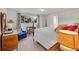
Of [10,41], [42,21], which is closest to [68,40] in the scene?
[42,21]

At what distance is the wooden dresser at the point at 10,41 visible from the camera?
1.30 m

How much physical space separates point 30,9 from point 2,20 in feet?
1.25

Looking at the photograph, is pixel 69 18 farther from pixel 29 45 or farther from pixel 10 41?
pixel 10 41

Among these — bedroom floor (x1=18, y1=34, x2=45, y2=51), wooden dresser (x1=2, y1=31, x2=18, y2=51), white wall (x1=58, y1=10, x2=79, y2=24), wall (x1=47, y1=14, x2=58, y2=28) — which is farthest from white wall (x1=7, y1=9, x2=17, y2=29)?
white wall (x1=58, y1=10, x2=79, y2=24)

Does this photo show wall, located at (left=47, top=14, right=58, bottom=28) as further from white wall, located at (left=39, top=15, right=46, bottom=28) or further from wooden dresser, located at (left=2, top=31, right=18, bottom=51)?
wooden dresser, located at (left=2, top=31, right=18, bottom=51)

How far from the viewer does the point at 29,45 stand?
1337 mm

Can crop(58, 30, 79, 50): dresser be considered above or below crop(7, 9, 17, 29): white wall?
below

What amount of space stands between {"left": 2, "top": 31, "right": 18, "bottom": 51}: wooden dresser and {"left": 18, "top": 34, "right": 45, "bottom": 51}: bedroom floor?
68 mm

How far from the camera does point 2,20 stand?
49.5 inches

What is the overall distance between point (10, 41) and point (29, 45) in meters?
0.26

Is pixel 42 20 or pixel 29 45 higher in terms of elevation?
pixel 42 20

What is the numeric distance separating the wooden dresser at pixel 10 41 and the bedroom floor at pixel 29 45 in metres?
0.07

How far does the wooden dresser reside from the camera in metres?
1.30

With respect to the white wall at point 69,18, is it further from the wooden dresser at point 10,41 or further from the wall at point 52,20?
the wooden dresser at point 10,41
